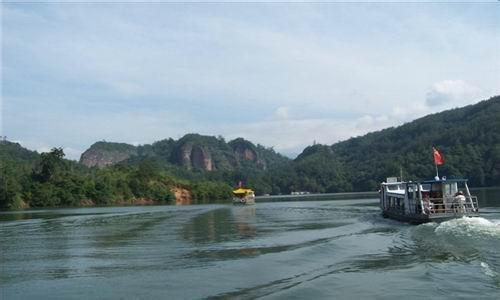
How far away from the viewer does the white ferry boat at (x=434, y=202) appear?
126ft

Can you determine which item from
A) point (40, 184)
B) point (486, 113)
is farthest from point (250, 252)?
point (486, 113)

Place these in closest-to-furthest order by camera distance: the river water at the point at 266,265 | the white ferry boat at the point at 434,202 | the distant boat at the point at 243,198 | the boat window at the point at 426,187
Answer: the river water at the point at 266,265 → the white ferry boat at the point at 434,202 → the boat window at the point at 426,187 → the distant boat at the point at 243,198

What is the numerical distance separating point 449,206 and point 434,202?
160 cm

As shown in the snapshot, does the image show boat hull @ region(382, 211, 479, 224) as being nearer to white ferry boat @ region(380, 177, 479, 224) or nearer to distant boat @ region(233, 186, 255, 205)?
white ferry boat @ region(380, 177, 479, 224)

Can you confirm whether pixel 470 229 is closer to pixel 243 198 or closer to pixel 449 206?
pixel 449 206

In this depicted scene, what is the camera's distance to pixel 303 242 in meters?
31.8

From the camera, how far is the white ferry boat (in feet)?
126

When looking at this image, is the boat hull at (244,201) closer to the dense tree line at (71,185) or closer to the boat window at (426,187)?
the dense tree line at (71,185)

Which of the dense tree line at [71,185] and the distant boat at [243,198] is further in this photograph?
the dense tree line at [71,185]

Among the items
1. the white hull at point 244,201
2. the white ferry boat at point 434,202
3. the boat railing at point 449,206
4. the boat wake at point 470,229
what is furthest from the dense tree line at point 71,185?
the boat wake at point 470,229

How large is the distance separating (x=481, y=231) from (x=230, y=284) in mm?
16695

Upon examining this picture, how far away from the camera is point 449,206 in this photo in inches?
1592

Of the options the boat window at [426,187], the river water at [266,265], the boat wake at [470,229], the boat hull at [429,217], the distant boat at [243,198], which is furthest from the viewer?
the distant boat at [243,198]

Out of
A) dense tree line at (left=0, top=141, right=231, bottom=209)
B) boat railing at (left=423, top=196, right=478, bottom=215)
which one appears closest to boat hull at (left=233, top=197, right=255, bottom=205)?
dense tree line at (left=0, top=141, right=231, bottom=209)
